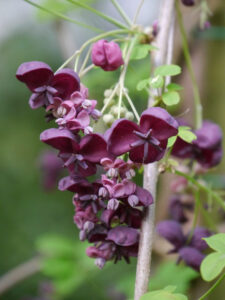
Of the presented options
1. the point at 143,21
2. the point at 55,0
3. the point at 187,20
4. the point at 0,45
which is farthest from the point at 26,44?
the point at 187,20

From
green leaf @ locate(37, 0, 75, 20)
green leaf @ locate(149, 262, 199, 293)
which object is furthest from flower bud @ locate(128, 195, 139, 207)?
green leaf @ locate(37, 0, 75, 20)

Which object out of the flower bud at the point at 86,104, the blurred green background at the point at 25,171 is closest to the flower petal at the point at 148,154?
the flower bud at the point at 86,104

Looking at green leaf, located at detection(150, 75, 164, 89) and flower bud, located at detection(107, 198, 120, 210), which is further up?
green leaf, located at detection(150, 75, 164, 89)

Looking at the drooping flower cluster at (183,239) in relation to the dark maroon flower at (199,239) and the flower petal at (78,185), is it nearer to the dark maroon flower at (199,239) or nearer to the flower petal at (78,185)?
the dark maroon flower at (199,239)

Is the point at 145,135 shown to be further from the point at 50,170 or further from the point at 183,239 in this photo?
the point at 50,170

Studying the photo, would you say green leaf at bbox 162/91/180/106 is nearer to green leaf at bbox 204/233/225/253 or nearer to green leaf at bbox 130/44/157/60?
green leaf at bbox 130/44/157/60

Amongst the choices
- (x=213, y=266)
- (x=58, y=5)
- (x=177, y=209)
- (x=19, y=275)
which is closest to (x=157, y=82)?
(x=213, y=266)
